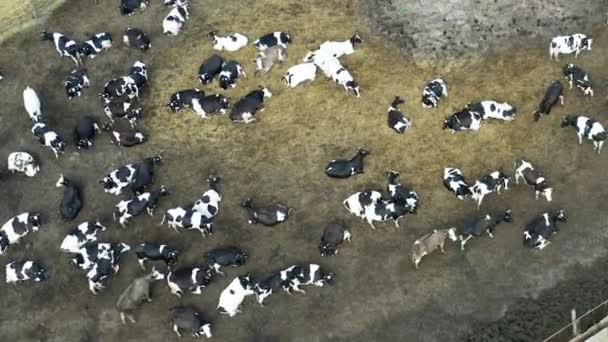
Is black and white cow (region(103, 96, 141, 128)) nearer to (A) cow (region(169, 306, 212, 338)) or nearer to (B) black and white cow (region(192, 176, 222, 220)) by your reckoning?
(B) black and white cow (region(192, 176, 222, 220))

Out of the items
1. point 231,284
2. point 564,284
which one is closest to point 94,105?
point 231,284

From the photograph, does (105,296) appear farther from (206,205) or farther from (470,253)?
(470,253)

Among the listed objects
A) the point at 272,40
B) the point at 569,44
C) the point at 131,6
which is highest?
the point at 131,6

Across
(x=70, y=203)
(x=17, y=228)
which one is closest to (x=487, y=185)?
(x=70, y=203)

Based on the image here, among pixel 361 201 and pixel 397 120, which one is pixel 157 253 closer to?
pixel 361 201

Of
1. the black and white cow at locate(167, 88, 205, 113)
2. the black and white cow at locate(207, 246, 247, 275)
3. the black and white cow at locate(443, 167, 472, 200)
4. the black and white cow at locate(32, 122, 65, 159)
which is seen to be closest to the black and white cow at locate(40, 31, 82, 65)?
the black and white cow at locate(32, 122, 65, 159)

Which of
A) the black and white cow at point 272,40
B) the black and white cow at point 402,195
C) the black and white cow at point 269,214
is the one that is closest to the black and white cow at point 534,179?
the black and white cow at point 402,195

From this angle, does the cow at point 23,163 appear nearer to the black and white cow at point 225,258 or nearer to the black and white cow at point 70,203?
the black and white cow at point 70,203
